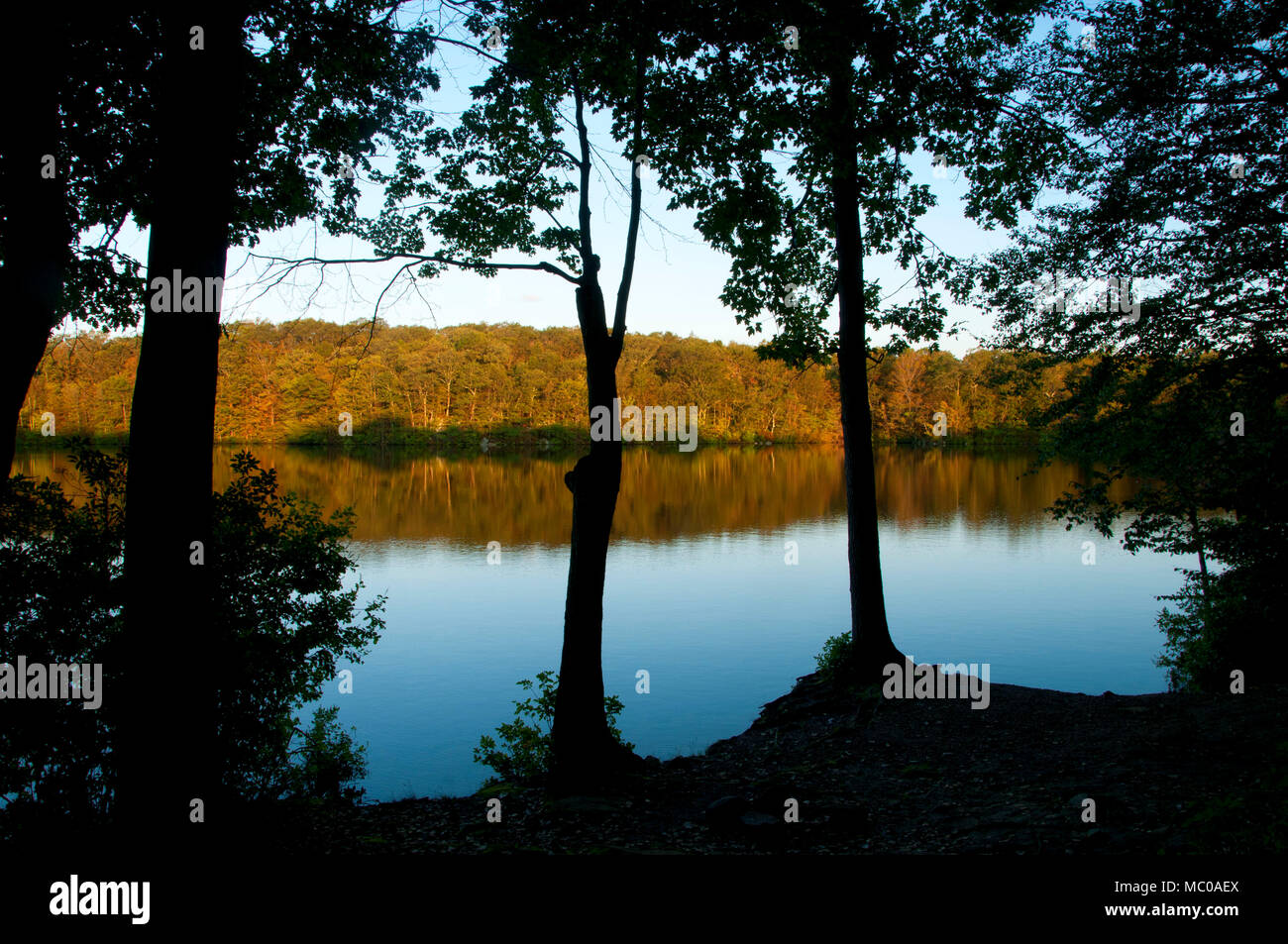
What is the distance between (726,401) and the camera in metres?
82.5

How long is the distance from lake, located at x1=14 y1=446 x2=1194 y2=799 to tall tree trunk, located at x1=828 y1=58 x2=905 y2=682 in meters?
2.61

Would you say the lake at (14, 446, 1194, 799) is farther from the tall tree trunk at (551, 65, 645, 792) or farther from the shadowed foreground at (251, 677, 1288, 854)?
the shadowed foreground at (251, 677, 1288, 854)

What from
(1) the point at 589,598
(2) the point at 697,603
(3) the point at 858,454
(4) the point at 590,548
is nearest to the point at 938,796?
(1) the point at 589,598

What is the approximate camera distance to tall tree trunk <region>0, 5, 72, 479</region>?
15.8 feet

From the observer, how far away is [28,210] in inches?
193

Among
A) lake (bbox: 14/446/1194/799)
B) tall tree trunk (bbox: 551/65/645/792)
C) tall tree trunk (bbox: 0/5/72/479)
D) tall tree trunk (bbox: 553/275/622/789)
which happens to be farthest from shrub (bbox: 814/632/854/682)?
tall tree trunk (bbox: 0/5/72/479)

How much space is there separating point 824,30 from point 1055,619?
1630 cm

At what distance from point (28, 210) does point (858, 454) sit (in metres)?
9.04

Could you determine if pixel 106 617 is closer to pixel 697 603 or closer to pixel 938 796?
pixel 938 796

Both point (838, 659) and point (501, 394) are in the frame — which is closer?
point (838, 659)

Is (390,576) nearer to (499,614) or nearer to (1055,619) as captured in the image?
(499,614)

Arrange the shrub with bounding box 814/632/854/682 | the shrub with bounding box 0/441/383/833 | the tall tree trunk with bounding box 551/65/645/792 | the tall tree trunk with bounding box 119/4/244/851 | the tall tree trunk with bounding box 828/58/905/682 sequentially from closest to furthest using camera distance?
the tall tree trunk with bounding box 119/4/244/851 → the shrub with bounding box 0/441/383/833 → the tall tree trunk with bounding box 551/65/645/792 → the tall tree trunk with bounding box 828/58/905/682 → the shrub with bounding box 814/632/854/682

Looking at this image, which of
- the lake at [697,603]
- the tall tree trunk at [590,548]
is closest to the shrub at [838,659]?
the lake at [697,603]

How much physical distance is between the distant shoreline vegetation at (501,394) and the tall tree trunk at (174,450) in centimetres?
5549
